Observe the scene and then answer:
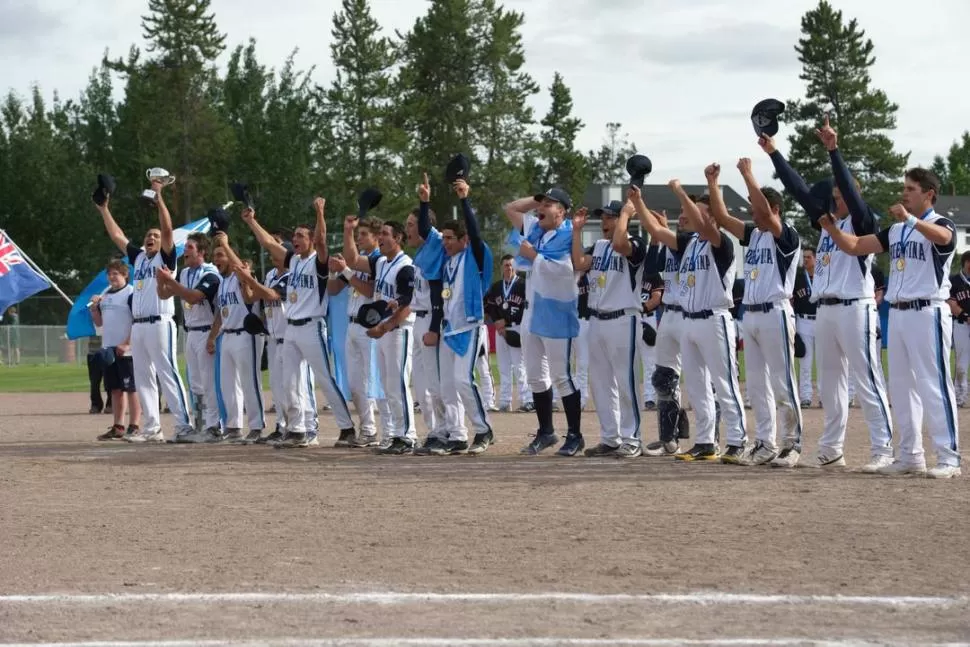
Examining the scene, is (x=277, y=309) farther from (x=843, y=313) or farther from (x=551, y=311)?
(x=843, y=313)

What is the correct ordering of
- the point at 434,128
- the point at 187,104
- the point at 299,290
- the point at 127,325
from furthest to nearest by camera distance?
the point at 434,128, the point at 187,104, the point at 127,325, the point at 299,290

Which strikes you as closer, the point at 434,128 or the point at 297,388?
the point at 297,388

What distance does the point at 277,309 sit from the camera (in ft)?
51.9

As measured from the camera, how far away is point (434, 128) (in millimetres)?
79625

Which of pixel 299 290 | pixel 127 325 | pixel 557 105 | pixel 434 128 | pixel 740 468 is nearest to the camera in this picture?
pixel 740 468

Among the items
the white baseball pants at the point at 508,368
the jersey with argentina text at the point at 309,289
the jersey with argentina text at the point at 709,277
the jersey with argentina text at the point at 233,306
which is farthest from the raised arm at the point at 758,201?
the white baseball pants at the point at 508,368

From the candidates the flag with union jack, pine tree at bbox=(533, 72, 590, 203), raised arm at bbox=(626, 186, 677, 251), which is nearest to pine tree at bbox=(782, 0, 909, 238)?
pine tree at bbox=(533, 72, 590, 203)

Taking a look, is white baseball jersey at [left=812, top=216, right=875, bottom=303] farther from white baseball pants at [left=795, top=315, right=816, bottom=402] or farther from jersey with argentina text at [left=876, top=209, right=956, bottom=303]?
white baseball pants at [left=795, top=315, right=816, bottom=402]

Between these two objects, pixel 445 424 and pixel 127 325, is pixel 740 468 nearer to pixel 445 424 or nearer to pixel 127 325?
pixel 445 424

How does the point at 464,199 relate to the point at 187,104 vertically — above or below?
below

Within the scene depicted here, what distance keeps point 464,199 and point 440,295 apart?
946mm

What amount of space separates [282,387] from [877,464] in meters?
6.65

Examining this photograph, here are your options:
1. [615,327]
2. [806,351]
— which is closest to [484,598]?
[615,327]

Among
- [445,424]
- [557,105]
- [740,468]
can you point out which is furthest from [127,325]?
[557,105]
